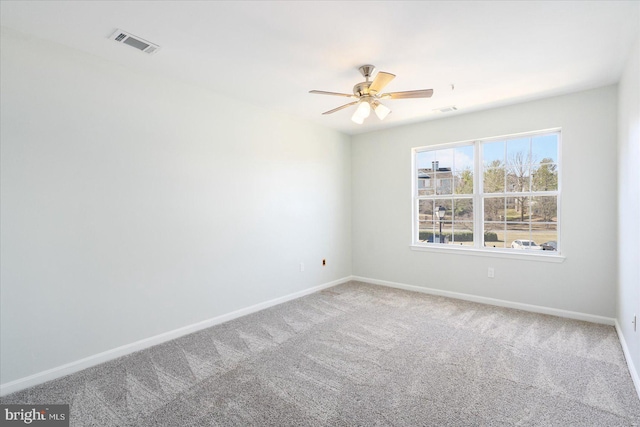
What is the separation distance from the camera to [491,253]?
13.4 ft

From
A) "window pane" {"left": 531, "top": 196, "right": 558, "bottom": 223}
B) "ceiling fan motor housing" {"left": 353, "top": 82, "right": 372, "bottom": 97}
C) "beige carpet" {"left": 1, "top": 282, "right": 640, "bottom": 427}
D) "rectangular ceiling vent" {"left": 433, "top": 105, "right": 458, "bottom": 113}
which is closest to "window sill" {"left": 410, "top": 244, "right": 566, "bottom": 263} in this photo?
"window pane" {"left": 531, "top": 196, "right": 558, "bottom": 223}

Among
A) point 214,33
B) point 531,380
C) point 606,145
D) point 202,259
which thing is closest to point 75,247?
point 202,259

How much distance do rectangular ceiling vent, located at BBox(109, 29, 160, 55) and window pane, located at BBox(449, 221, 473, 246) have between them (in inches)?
162

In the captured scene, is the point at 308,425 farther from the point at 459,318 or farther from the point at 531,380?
the point at 459,318

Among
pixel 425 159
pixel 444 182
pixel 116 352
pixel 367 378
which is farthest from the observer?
pixel 425 159

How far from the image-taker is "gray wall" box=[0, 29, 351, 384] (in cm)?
229

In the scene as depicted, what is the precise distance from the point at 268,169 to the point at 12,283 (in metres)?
2.61

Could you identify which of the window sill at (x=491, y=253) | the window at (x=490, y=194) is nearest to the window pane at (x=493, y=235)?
the window at (x=490, y=194)

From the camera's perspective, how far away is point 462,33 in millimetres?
2318

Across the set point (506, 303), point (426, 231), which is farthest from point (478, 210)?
point (506, 303)

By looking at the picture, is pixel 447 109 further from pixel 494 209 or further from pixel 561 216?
Result: pixel 561 216

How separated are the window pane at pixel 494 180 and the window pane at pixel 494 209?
0.39ft

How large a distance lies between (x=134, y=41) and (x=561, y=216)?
4.57 m

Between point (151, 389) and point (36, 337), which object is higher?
point (36, 337)
